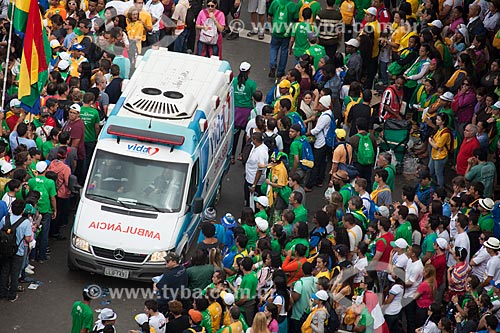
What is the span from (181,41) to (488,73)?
710 cm

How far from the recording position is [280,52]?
28156 mm

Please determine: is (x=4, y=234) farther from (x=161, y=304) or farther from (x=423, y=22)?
(x=423, y=22)

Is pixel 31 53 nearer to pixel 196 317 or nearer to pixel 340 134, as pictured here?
pixel 340 134

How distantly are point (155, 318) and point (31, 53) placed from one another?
616 centimetres

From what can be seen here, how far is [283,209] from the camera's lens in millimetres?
21344

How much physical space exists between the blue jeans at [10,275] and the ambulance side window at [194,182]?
2.97m

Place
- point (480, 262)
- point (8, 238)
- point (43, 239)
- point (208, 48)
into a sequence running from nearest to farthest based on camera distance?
point (8, 238), point (480, 262), point (43, 239), point (208, 48)

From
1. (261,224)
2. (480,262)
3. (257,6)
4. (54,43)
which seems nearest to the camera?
(480,262)

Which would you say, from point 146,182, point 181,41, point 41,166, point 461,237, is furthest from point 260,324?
point 181,41

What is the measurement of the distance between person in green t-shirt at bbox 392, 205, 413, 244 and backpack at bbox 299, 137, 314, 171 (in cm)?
299

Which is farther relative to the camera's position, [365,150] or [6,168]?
[365,150]

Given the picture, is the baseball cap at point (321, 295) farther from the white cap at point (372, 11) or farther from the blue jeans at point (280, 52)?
the blue jeans at point (280, 52)

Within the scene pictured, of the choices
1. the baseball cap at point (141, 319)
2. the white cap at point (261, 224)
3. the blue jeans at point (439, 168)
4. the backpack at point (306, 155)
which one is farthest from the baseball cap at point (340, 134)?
the baseball cap at point (141, 319)

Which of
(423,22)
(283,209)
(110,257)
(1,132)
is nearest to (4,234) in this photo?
(110,257)
